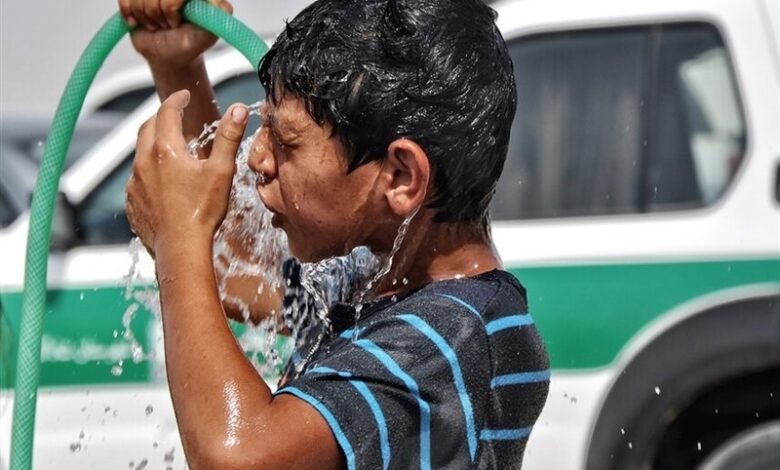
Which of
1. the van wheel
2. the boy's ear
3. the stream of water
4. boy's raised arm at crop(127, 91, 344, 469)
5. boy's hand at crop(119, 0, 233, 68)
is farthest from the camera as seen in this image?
the van wheel

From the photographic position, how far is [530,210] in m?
4.24

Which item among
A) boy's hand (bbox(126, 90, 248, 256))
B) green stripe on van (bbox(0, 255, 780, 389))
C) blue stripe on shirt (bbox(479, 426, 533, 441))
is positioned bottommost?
green stripe on van (bbox(0, 255, 780, 389))

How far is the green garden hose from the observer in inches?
81.1

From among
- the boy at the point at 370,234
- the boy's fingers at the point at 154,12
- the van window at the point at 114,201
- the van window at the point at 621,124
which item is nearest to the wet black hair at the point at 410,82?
the boy at the point at 370,234

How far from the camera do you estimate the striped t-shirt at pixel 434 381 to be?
1.50 meters

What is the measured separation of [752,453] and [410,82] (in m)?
2.92

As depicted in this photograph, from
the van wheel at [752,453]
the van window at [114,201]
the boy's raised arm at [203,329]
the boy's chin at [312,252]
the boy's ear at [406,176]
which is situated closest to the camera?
the boy's raised arm at [203,329]

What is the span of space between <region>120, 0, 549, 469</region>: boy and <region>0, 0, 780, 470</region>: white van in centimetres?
249

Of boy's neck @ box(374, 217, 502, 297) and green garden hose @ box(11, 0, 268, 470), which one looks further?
green garden hose @ box(11, 0, 268, 470)

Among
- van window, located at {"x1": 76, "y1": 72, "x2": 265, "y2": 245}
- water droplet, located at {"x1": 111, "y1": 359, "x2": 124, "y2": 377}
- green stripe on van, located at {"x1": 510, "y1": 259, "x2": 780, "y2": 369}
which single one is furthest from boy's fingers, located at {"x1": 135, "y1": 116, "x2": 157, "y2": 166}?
van window, located at {"x1": 76, "y1": 72, "x2": 265, "y2": 245}

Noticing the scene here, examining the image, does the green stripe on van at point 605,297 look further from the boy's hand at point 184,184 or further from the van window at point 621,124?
the boy's hand at point 184,184

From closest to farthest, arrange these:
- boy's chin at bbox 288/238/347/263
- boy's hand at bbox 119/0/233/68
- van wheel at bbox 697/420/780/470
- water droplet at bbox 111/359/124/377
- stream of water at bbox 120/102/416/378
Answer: boy's chin at bbox 288/238/347/263 < stream of water at bbox 120/102/416/378 < boy's hand at bbox 119/0/233/68 < water droplet at bbox 111/359/124/377 < van wheel at bbox 697/420/780/470

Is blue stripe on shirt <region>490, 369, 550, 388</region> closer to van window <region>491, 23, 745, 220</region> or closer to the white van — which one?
the white van

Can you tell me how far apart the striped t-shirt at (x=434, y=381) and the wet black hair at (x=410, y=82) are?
0.13 metres
